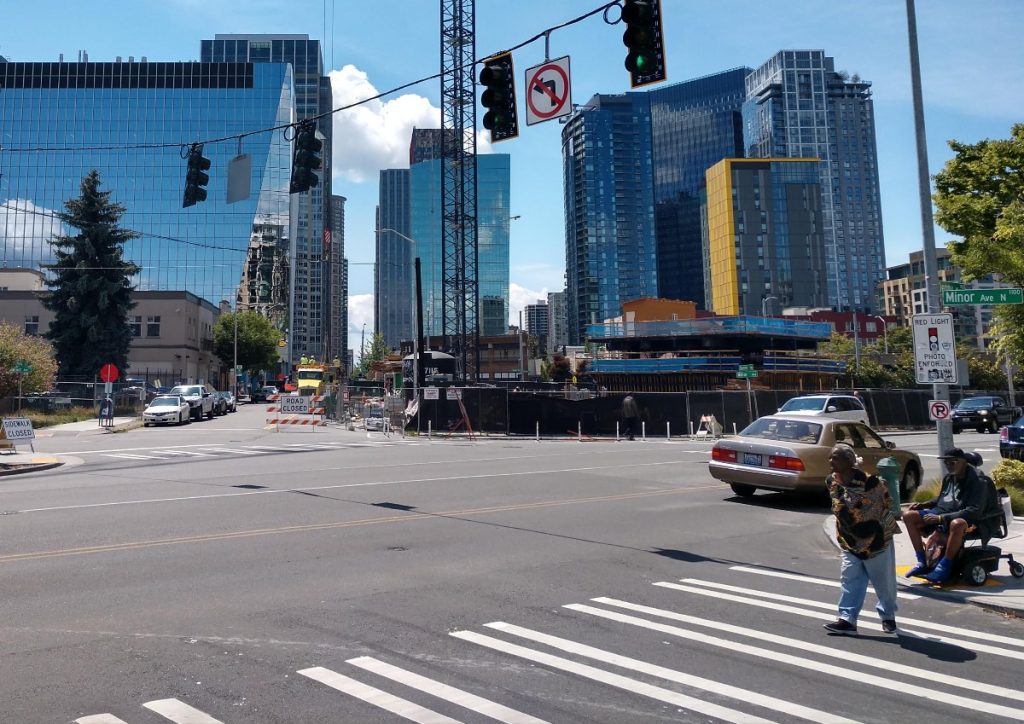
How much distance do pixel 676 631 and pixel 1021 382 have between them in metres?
73.1

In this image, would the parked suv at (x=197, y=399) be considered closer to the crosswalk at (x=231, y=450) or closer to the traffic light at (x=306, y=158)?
the crosswalk at (x=231, y=450)

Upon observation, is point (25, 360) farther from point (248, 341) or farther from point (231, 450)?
point (248, 341)

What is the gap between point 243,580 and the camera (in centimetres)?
754

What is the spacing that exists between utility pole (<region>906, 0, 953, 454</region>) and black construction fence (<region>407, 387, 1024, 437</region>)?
22.0 m

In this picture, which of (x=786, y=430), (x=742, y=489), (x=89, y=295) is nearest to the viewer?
(x=786, y=430)

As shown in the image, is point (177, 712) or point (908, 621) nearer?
point (177, 712)

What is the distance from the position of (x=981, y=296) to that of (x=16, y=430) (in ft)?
81.6

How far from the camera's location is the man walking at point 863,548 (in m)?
6.07

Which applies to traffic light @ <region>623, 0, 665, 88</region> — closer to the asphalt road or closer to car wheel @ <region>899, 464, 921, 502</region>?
the asphalt road

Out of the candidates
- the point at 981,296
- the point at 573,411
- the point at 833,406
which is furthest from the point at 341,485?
the point at 573,411

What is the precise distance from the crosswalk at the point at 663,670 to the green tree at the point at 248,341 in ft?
274

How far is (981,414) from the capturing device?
3419 cm

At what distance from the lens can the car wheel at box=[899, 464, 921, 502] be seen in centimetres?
1392

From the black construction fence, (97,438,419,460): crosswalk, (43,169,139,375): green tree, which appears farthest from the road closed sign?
(43,169,139,375): green tree
